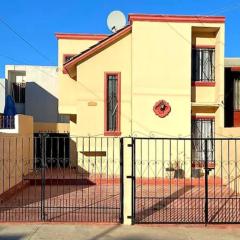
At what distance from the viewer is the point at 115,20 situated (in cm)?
2267

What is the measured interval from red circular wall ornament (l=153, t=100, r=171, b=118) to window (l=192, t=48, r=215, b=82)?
166 centimetres

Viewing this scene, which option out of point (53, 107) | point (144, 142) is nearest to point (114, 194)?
point (144, 142)

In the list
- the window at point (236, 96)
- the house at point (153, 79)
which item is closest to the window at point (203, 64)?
the house at point (153, 79)

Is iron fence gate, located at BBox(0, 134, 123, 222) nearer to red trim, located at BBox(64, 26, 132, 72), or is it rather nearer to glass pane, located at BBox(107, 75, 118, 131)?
glass pane, located at BBox(107, 75, 118, 131)

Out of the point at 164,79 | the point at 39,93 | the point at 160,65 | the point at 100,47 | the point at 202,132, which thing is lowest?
the point at 202,132

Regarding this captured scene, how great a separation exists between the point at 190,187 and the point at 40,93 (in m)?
17.9

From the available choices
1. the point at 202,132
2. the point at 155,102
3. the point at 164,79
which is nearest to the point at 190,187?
the point at 202,132

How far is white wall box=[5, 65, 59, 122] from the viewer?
32.8 meters

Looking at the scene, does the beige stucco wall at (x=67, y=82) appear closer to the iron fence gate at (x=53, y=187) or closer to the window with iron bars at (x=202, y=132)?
the iron fence gate at (x=53, y=187)

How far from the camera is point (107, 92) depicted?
20.3 meters

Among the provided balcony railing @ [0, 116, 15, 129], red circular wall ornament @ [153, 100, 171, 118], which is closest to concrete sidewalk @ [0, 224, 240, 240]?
balcony railing @ [0, 116, 15, 129]

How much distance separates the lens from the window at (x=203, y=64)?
20.1 m

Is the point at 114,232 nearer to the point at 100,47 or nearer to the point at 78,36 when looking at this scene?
the point at 100,47

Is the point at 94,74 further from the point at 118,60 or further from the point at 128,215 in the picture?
the point at 128,215
